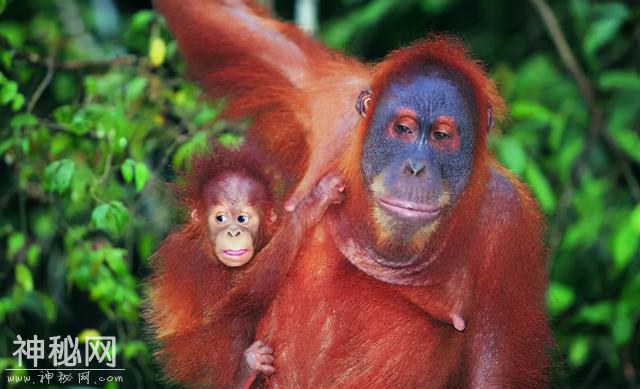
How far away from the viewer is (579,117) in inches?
217

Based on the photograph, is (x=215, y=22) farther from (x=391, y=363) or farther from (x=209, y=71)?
(x=391, y=363)

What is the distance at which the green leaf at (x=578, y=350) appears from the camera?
512 cm

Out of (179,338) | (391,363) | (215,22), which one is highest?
(215,22)

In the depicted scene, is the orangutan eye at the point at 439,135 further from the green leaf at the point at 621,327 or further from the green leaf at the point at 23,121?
the green leaf at the point at 621,327

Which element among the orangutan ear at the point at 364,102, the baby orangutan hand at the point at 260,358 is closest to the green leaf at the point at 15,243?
the baby orangutan hand at the point at 260,358

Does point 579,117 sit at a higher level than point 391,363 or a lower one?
higher

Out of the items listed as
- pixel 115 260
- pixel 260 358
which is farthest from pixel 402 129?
pixel 115 260

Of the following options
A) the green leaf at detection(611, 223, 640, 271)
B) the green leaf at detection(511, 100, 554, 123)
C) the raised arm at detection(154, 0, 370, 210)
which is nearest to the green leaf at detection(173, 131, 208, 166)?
the raised arm at detection(154, 0, 370, 210)

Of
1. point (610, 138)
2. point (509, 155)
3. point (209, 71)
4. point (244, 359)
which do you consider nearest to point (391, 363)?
point (244, 359)

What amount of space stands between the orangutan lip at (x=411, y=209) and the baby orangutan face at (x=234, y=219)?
0.52m

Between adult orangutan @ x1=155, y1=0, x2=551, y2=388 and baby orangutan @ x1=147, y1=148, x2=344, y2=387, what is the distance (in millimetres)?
53

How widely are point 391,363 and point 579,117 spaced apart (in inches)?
99.2

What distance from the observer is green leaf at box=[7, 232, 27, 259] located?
13.4 ft

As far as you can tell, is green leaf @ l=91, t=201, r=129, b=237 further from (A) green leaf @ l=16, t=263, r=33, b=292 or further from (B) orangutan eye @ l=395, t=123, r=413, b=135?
(B) orangutan eye @ l=395, t=123, r=413, b=135
